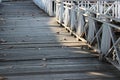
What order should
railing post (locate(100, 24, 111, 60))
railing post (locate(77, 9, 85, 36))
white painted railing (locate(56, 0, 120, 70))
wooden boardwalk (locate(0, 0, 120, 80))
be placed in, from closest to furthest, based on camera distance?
wooden boardwalk (locate(0, 0, 120, 80)), white painted railing (locate(56, 0, 120, 70)), railing post (locate(100, 24, 111, 60)), railing post (locate(77, 9, 85, 36))

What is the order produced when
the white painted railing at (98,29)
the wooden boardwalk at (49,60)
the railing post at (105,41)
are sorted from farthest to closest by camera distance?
the railing post at (105,41) → the white painted railing at (98,29) → the wooden boardwalk at (49,60)

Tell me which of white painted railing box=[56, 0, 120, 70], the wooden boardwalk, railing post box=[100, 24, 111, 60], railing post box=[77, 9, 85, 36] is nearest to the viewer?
the wooden boardwalk

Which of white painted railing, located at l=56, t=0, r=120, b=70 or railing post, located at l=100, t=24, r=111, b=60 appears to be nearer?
white painted railing, located at l=56, t=0, r=120, b=70

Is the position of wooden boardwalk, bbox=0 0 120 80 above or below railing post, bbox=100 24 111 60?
below

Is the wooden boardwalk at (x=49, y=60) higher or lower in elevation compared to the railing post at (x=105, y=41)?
lower

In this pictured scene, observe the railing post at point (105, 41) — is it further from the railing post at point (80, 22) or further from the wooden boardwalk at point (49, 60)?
the railing post at point (80, 22)

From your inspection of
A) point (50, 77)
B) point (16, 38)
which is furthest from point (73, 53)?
point (16, 38)

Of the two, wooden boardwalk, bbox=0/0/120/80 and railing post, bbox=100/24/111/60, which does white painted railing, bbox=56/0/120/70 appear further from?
wooden boardwalk, bbox=0/0/120/80

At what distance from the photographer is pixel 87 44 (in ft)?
29.7

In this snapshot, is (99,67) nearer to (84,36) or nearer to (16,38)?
(84,36)

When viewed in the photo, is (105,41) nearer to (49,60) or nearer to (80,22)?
(49,60)

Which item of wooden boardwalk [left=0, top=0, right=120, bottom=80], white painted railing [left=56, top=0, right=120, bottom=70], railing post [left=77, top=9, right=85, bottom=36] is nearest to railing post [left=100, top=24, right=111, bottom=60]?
white painted railing [left=56, top=0, right=120, bottom=70]

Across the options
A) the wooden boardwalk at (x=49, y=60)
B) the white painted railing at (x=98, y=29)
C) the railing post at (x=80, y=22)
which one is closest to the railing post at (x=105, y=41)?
the white painted railing at (x=98, y=29)

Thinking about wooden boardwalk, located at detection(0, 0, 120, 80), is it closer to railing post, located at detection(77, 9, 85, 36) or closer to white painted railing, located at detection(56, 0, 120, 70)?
white painted railing, located at detection(56, 0, 120, 70)
